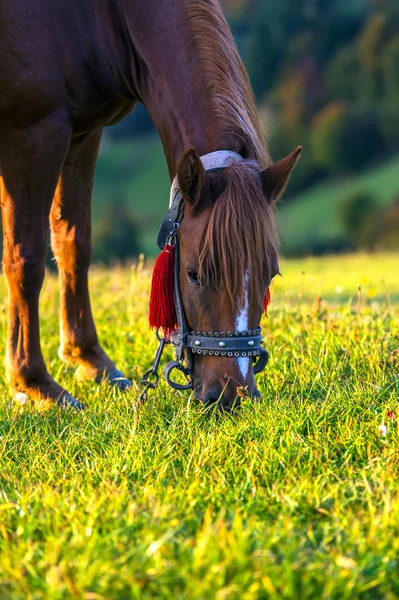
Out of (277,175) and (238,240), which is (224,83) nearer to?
(277,175)

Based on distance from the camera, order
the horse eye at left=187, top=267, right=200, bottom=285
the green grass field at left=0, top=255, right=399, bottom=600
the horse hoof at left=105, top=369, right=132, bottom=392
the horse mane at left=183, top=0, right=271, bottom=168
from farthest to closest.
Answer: the horse hoof at left=105, top=369, right=132, bottom=392, the horse mane at left=183, top=0, right=271, bottom=168, the horse eye at left=187, top=267, right=200, bottom=285, the green grass field at left=0, top=255, right=399, bottom=600

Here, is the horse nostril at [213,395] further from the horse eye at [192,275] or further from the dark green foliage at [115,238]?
the dark green foliage at [115,238]

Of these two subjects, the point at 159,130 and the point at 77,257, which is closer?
the point at 159,130

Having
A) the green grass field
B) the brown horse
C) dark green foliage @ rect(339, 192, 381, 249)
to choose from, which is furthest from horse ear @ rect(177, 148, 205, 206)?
dark green foliage @ rect(339, 192, 381, 249)

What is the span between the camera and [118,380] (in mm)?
4344

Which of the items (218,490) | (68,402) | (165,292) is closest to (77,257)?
(68,402)

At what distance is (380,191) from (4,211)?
42.4m

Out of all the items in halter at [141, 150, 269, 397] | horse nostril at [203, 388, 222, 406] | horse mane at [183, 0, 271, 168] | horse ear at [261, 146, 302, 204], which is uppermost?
horse mane at [183, 0, 271, 168]

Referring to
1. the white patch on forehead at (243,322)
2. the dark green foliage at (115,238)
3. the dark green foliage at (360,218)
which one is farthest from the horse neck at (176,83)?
the dark green foliage at (360,218)

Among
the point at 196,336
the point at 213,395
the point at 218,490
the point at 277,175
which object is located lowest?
the point at 218,490

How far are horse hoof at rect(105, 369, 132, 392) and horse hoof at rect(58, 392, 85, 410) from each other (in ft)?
1.03

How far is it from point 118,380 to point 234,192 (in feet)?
5.47

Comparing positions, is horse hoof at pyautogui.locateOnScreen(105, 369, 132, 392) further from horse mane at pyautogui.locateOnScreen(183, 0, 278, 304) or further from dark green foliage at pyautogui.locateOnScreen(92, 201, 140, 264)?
dark green foliage at pyautogui.locateOnScreen(92, 201, 140, 264)

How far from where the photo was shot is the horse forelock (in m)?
3.01
